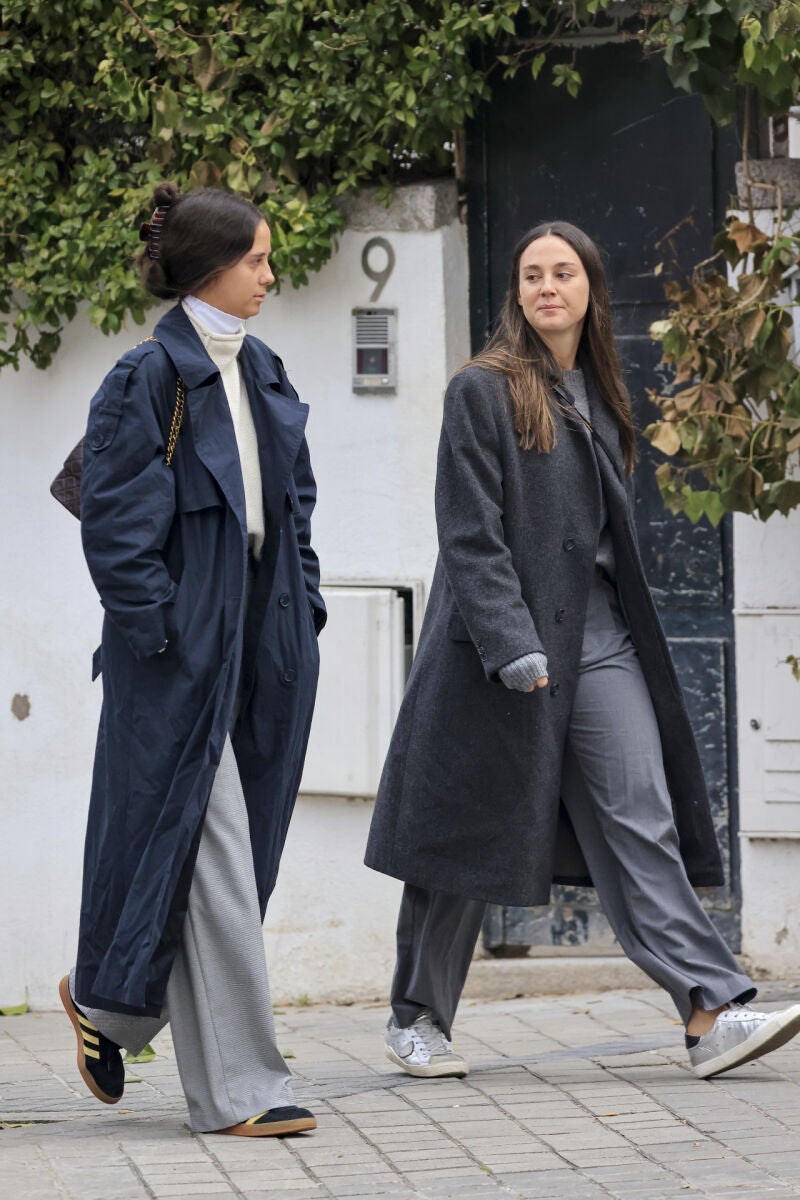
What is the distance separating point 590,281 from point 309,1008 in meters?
2.70

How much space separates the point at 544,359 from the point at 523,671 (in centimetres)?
80

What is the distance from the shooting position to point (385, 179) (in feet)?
20.4

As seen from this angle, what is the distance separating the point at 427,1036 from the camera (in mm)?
4848

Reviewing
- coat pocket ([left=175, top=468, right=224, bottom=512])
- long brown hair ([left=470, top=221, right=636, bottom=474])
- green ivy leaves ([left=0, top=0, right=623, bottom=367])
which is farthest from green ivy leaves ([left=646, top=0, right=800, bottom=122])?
coat pocket ([left=175, top=468, right=224, bottom=512])

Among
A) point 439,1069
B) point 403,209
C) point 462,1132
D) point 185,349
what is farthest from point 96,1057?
point 403,209

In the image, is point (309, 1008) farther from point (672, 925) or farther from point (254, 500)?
point (254, 500)

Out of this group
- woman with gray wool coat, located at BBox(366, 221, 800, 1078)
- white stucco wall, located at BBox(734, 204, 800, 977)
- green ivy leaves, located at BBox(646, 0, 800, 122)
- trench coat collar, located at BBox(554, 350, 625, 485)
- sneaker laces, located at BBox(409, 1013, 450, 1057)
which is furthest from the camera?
white stucco wall, located at BBox(734, 204, 800, 977)

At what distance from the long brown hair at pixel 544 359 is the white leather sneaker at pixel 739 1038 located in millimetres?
1343

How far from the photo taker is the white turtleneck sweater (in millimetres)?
4301

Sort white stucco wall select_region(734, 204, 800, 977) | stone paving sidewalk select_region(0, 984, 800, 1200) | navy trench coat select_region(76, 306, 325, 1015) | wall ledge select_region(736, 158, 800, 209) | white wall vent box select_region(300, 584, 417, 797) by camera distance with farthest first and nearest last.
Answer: white wall vent box select_region(300, 584, 417, 797) < white stucco wall select_region(734, 204, 800, 977) < wall ledge select_region(736, 158, 800, 209) < navy trench coat select_region(76, 306, 325, 1015) < stone paving sidewalk select_region(0, 984, 800, 1200)

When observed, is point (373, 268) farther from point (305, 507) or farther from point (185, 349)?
point (185, 349)

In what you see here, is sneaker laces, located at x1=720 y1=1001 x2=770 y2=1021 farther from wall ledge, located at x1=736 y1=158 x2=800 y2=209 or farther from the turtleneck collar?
wall ledge, located at x1=736 y1=158 x2=800 y2=209

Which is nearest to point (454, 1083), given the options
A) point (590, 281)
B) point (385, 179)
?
point (590, 281)

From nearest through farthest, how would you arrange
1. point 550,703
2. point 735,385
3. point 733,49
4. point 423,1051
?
point 550,703
point 423,1051
point 733,49
point 735,385
